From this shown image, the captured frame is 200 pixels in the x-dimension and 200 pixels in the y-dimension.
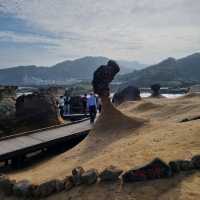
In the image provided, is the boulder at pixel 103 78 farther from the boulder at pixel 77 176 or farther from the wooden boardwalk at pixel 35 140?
the boulder at pixel 77 176

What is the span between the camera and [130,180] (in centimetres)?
719

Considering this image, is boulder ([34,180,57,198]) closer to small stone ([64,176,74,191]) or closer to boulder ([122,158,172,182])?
small stone ([64,176,74,191])

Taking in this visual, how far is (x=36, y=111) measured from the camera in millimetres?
21297

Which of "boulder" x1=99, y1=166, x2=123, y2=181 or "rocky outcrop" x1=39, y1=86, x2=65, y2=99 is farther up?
"rocky outcrop" x1=39, y1=86, x2=65, y2=99

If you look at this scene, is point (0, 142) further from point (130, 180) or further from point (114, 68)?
point (130, 180)

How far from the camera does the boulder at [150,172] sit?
7.13 meters

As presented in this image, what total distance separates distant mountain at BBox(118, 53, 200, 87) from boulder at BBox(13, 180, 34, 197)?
381 feet

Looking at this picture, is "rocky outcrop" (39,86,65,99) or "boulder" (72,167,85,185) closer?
"boulder" (72,167,85,185)

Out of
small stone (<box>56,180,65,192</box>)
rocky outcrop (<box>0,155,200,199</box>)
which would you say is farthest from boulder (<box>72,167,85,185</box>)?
small stone (<box>56,180,65,192</box>)

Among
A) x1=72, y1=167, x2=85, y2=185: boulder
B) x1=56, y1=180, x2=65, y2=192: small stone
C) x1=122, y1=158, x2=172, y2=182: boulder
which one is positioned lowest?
x1=56, y1=180, x2=65, y2=192: small stone

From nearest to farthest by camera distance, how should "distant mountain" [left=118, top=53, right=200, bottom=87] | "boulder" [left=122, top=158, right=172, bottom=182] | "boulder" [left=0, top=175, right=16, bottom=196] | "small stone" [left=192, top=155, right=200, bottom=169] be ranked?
"boulder" [left=122, top=158, right=172, bottom=182], "small stone" [left=192, top=155, right=200, bottom=169], "boulder" [left=0, top=175, right=16, bottom=196], "distant mountain" [left=118, top=53, right=200, bottom=87]

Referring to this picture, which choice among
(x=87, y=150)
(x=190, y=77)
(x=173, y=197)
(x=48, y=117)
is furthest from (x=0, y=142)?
(x=190, y=77)

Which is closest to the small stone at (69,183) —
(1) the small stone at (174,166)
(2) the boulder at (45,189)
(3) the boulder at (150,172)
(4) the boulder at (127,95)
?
(2) the boulder at (45,189)

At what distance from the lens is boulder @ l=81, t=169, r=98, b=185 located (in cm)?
757
